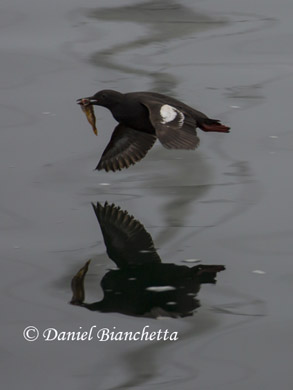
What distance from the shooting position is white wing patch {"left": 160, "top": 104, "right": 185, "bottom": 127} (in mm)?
7541

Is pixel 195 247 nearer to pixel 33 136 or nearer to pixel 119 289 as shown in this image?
pixel 119 289

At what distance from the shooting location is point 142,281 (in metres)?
6.38

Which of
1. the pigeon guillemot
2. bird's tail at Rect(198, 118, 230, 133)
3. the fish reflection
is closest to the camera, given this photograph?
the fish reflection

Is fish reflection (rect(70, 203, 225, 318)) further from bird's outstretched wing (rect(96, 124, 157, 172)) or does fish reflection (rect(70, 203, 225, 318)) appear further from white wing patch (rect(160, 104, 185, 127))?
bird's outstretched wing (rect(96, 124, 157, 172))

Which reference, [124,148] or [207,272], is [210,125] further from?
[207,272]

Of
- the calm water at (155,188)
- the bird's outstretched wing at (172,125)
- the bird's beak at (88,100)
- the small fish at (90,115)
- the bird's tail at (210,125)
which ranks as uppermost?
the bird's outstretched wing at (172,125)

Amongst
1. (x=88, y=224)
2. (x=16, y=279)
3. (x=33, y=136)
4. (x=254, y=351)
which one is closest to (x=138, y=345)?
(x=254, y=351)

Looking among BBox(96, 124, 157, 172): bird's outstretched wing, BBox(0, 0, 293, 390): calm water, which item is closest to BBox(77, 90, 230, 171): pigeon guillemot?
BBox(96, 124, 157, 172): bird's outstretched wing

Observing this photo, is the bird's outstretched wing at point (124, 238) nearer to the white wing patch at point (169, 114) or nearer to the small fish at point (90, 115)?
the white wing patch at point (169, 114)

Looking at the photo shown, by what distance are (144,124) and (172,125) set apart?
0.49 m

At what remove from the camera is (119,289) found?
628 centimetres

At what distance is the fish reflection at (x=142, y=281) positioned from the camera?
20.0 feet

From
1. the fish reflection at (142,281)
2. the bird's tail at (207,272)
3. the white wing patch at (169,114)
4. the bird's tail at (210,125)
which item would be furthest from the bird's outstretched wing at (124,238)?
the bird's tail at (210,125)

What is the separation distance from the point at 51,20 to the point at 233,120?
3.09 metres
